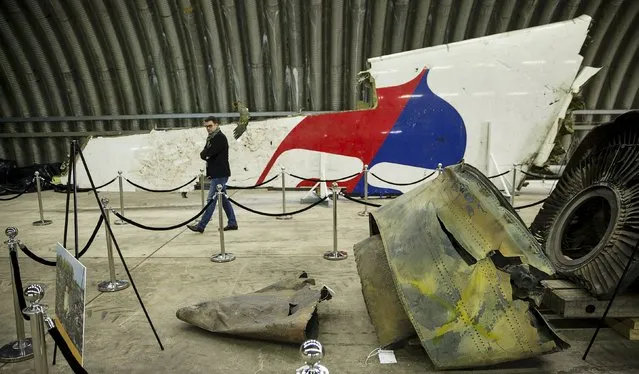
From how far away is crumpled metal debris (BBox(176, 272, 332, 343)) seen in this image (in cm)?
289

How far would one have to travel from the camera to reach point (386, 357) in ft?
9.29

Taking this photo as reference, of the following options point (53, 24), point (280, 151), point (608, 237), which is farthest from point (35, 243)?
point (53, 24)

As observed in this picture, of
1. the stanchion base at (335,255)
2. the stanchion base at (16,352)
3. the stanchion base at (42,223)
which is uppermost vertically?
the stanchion base at (16,352)

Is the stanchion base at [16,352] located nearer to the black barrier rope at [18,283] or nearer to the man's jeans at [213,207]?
the black barrier rope at [18,283]

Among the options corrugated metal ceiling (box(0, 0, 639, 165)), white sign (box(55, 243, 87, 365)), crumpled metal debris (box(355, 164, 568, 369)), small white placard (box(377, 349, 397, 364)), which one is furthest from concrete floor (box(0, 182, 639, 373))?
corrugated metal ceiling (box(0, 0, 639, 165))

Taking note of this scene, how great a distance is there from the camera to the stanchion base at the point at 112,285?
4145mm

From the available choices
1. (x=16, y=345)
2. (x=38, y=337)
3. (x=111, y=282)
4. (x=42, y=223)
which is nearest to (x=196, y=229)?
(x=111, y=282)

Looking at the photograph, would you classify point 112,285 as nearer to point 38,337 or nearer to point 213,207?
point 213,207

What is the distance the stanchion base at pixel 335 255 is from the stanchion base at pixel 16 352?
2.99 m

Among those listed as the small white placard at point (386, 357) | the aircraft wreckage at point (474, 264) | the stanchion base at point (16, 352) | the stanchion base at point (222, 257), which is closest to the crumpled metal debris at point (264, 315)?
the aircraft wreckage at point (474, 264)

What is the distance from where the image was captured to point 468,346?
2.50 metres

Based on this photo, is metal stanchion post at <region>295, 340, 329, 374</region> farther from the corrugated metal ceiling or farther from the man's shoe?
the corrugated metal ceiling

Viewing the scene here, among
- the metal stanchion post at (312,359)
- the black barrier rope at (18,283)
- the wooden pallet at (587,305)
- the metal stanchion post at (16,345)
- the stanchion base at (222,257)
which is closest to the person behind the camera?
the metal stanchion post at (312,359)

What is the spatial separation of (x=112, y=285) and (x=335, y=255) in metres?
2.42
